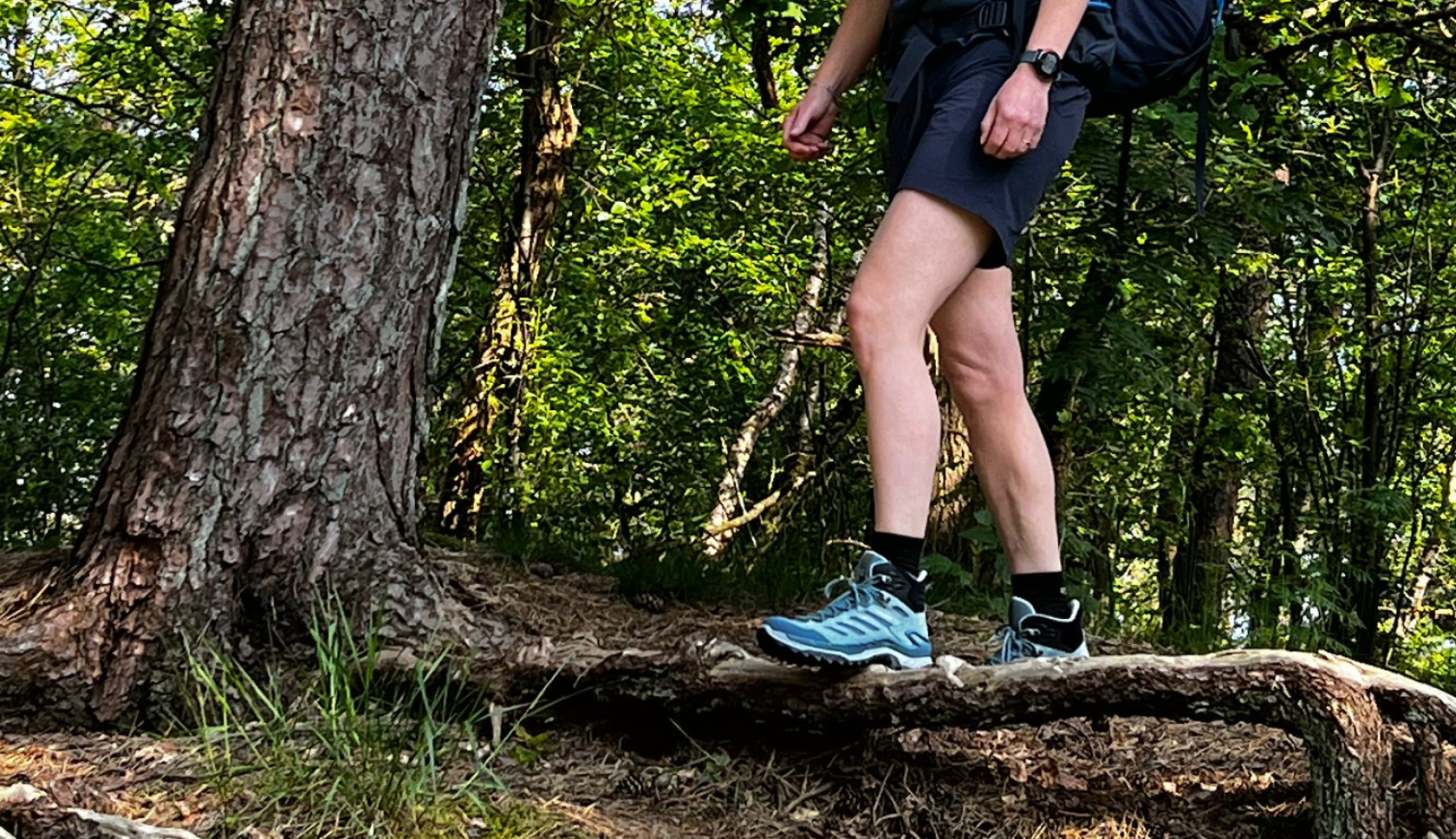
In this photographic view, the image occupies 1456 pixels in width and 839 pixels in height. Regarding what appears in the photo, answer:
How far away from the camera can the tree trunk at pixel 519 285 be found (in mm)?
6258

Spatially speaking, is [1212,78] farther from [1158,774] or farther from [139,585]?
[139,585]

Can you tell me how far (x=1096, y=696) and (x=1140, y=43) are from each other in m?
1.28

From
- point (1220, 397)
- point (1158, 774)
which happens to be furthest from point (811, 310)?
point (1158, 774)

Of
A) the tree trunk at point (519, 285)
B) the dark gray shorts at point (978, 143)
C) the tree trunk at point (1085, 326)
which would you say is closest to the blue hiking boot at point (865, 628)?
the dark gray shorts at point (978, 143)

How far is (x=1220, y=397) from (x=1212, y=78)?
3.58 metres

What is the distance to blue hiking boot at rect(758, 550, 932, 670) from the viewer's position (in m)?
2.09

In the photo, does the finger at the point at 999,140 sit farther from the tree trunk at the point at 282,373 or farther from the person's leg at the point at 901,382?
the tree trunk at the point at 282,373

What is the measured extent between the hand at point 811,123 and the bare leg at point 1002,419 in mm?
533

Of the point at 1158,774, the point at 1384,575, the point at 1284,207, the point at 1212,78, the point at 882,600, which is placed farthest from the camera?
the point at 1384,575

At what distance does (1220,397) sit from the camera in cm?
732

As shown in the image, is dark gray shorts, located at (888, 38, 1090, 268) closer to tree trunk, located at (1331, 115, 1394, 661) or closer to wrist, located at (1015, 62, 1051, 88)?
wrist, located at (1015, 62, 1051, 88)

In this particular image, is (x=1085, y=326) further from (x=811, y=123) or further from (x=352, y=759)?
(x=352, y=759)

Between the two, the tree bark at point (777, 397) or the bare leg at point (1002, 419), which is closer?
the bare leg at point (1002, 419)

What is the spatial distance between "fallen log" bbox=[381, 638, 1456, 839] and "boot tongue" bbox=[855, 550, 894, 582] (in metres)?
0.18
